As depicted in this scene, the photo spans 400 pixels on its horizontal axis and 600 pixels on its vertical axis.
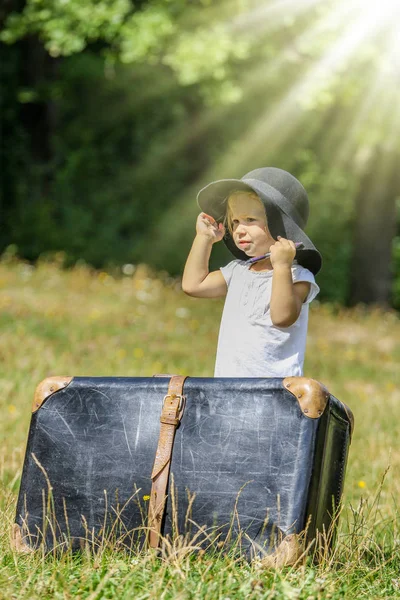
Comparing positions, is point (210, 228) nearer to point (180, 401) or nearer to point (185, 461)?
point (180, 401)

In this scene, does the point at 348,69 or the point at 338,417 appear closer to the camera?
the point at 338,417

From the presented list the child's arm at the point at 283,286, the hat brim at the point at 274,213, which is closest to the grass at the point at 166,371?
the child's arm at the point at 283,286

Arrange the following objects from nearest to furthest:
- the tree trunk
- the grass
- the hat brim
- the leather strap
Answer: the grass < the leather strap < the hat brim < the tree trunk

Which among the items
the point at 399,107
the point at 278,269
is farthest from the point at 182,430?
the point at 399,107

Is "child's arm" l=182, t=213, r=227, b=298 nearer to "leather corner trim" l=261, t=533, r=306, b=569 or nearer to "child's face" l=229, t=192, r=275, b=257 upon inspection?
"child's face" l=229, t=192, r=275, b=257

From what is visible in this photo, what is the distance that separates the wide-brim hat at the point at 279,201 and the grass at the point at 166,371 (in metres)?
0.93

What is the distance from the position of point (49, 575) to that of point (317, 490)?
100 cm

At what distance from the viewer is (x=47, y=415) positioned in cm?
312

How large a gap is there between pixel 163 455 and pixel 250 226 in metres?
1.00

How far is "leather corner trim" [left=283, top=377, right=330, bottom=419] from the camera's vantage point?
275 cm

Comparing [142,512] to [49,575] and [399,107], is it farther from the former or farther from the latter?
[399,107]

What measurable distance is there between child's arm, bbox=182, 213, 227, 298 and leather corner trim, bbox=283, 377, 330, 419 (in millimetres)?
738

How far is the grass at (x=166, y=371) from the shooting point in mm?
2578

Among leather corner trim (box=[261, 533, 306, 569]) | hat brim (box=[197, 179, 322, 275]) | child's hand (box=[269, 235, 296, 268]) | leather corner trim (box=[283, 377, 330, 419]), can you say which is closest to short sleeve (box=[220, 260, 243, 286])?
hat brim (box=[197, 179, 322, 275])
